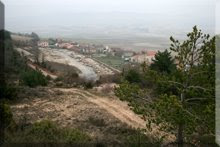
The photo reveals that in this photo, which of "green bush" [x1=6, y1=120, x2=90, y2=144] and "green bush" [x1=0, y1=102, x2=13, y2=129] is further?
"green bush" [x1=0, y1=102, x2=13, y2=129]

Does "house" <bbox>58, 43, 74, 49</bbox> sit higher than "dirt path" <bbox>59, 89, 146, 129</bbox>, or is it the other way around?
"house" <bbox>58, 43, 74, 49</bbox>

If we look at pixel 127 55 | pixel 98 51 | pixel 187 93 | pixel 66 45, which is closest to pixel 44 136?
pixel 187 93

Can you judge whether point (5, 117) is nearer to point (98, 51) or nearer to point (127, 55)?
point (127, 55)

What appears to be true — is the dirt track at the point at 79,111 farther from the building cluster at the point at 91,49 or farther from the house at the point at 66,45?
the house at the point at 66,45

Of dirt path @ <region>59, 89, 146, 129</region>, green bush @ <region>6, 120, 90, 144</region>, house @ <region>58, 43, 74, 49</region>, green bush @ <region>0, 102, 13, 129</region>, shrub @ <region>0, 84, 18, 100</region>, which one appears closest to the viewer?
green bush @ <region>6, 120, 90, 144</region>

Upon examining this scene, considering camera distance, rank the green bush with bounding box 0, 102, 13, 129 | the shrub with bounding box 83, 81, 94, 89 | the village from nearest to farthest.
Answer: the green bush with bounding box 0, 102, 13, 129, the shrub with bounding box 83, 81, 94, 89, the village

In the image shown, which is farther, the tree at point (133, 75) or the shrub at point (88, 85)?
the shrub at point (88, 85)

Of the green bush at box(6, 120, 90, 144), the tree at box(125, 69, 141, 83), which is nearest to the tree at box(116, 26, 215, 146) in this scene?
the green bush at box(6, 120, 90, 144)

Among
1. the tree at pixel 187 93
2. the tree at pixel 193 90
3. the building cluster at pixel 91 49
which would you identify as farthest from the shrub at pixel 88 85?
the tree at pixel 193 90

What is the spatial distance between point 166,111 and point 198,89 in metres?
0.66

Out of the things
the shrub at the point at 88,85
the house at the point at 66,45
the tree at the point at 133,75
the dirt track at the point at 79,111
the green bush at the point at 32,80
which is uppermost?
the house at the point at 66,45

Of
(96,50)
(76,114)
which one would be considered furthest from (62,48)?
(76,114)

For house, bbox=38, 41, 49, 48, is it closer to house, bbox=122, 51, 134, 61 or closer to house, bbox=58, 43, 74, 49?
house, bbox=58, 43, 74, 49

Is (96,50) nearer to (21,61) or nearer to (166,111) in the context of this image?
(21,61)
